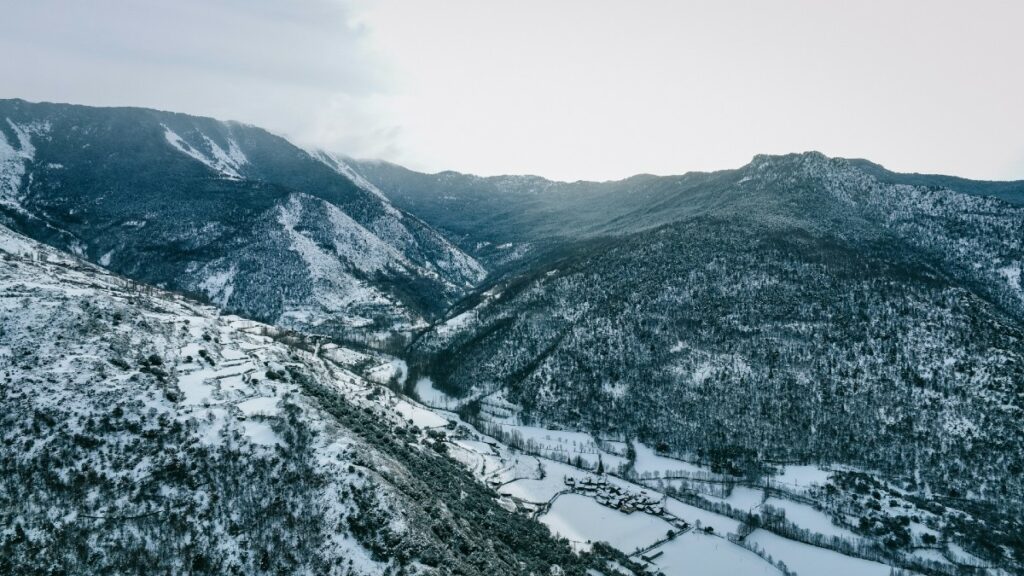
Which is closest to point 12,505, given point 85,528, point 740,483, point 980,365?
point 85,528

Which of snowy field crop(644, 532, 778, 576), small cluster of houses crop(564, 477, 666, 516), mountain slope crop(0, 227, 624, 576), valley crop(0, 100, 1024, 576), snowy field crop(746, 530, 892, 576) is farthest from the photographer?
small cluster of houses crop(564, 477, 666, 516)

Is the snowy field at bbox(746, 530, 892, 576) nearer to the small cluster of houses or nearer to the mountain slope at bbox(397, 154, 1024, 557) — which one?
the small cluster of houses

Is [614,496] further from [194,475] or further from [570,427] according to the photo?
[194,475]

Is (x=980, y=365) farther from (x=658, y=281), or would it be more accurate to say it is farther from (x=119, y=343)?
(x=119, y=343)

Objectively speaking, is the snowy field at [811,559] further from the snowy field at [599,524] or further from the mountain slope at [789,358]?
the mountain slope at [789,358]

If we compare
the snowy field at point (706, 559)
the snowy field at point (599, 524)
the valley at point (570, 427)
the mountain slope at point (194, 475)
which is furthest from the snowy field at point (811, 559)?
the mountain slope at point (194, 475)

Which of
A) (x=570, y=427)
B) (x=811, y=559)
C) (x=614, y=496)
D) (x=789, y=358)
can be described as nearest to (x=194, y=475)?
(x=614, y=496)

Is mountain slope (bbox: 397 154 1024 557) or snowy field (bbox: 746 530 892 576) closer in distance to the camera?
snowy field (bbox: 746 530 892 576)

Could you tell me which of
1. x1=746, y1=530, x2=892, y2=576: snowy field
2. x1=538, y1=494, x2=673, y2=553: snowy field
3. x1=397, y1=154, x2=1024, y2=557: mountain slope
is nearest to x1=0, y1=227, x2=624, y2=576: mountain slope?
x1=538, y1=494, x2=673, y2=553: snowy field

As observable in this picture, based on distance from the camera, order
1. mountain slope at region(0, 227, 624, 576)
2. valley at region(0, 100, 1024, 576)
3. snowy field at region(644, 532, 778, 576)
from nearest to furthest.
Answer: mountain slope at region(0, 227, 624, 576)
valley at region(0, 100, 1024, 576)
snowy field at region(644, 532, 778, 576)
